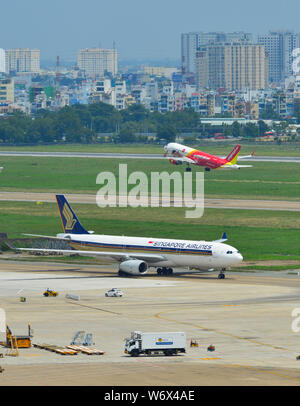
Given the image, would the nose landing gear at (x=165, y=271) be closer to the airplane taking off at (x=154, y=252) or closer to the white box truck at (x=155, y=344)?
the airplane taking off at (x=154, y=252)

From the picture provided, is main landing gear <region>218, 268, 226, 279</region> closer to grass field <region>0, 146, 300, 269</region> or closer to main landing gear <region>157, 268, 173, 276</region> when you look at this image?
main landing gear <region>157, 268, 173, 276</region>

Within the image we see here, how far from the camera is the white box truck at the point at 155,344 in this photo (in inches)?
2847

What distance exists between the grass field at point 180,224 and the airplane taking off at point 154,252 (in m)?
15.7

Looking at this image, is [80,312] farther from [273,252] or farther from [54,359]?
[273,252]

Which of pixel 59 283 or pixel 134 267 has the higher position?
pixel 134 267

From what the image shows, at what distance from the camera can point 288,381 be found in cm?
6412

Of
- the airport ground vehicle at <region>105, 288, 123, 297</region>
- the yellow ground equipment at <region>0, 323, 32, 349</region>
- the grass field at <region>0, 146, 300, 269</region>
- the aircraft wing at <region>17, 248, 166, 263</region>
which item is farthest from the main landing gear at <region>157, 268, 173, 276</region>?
the yellow ground equipment at <region>0, 323, 32, 349</region>

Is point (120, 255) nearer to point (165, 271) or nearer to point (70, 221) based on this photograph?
point (165, 271)

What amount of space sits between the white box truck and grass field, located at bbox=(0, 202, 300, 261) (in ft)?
197

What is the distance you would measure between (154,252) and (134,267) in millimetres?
3219

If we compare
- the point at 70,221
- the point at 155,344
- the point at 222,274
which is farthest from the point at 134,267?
the point at 155,344

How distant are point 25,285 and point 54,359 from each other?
140 ft

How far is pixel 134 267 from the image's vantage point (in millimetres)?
119750

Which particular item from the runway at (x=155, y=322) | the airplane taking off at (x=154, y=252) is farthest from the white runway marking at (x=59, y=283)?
the airplane taking off at (x=154, y=252)
